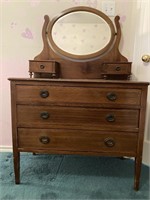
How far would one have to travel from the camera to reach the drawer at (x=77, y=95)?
3.83 feet

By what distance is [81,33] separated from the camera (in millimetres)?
1601

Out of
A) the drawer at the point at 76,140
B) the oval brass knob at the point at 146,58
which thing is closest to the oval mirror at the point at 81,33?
the oval brass knob at the point at 146,58

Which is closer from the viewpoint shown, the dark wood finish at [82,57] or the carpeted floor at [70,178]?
the carpeted floor at [70,178]

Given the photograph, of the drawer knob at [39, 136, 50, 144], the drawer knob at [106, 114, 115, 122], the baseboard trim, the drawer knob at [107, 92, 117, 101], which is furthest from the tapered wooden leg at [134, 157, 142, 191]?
the baseboard trim

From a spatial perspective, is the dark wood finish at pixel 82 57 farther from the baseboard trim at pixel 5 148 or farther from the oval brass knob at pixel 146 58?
the baseboard trim at pixel 5 148

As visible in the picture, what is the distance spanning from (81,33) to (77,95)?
68 cm

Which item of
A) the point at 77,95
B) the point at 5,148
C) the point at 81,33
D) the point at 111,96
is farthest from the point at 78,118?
the point at 5,148

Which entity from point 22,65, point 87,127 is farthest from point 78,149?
point 22,65

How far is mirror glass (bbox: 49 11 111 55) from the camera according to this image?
62.5 inches

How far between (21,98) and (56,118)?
0.26 metres

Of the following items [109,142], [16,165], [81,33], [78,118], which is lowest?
[16,165]

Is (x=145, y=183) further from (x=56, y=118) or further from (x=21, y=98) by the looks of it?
(x=21, y=98)

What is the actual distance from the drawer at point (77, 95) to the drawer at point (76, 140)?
20 centimetres

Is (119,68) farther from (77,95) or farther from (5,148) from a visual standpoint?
(5,148)
